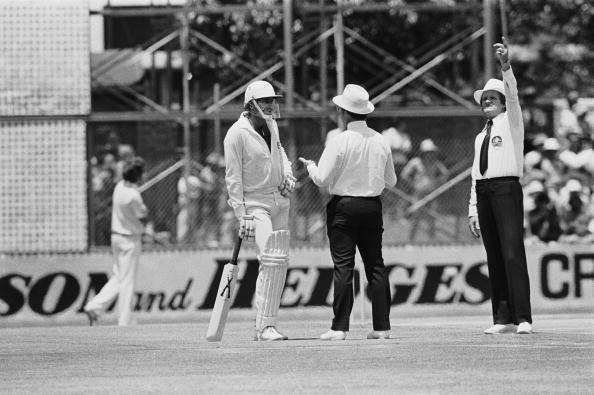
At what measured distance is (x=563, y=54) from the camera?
4050 centimetres

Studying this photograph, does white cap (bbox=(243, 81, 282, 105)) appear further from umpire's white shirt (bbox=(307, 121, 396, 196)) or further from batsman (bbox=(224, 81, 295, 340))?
umpire's white shirt (bbox=(307, 121, 396, 196))

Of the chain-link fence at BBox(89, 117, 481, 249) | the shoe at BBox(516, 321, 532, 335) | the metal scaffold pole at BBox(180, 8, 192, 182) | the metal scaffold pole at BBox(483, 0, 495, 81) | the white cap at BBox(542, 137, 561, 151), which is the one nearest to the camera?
the shoe at BBox(516, 321, 532, 335)

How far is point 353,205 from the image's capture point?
1317 centimetres

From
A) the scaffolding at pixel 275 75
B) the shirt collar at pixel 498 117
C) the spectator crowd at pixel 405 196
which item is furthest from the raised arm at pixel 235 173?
the scaffolding at pixel 275 75

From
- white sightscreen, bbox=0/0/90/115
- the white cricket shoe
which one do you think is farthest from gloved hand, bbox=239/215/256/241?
white sightscreen, bbox=0/0/90/115

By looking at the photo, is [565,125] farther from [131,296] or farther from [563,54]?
[563,54]

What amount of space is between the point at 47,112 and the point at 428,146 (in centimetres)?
486

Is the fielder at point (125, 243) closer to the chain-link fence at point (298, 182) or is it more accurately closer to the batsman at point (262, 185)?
the chain-link fence at point (298, 182)

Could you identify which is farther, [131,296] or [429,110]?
[429,110]

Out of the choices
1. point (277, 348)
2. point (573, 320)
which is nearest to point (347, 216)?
point (277, 348)

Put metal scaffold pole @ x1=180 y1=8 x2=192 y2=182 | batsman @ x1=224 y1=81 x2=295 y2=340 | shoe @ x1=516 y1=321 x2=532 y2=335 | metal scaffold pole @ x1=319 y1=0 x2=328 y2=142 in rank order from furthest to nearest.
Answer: metal scaffold pole @ x1=319 y1=0 x2=328 y2=142 < metal scaffold pole @ x1=180 y1=8 x2=192 y2=182 < shoe @ x1=516 y1=321 x2=532 y2=335 < batsman @ x1=224 y1=81 x2=295 y2=340

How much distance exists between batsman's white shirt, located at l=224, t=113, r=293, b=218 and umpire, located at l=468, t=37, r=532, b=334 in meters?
1.66

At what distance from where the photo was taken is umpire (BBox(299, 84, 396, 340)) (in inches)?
520

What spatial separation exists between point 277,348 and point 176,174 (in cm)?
1055
